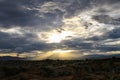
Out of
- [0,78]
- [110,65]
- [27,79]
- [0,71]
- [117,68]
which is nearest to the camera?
[27,79]

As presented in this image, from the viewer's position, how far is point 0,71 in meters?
51.0

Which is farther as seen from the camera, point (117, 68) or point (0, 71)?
point (117, 68)

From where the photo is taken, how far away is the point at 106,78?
149 ft

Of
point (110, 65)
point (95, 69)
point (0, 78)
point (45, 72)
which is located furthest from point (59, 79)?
point (110, 65)

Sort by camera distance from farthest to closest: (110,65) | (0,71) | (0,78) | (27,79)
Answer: (110,65) → (0,71) → (0,78) → (27,79)

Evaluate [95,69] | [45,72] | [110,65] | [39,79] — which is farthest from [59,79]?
[110,65]

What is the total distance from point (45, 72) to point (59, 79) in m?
6.44

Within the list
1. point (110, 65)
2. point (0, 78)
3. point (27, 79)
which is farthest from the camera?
point (110, 65)

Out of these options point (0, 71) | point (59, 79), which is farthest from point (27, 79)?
point (0, 71)

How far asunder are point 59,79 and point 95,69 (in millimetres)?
17242

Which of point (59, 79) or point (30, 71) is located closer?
point (59, 79)

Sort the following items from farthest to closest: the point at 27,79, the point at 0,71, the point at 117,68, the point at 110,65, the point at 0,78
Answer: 1. the point at 110,65
2. the point at 117,68
3. the point at 0,71
4. the point at 0,78
5. the point at 27,79

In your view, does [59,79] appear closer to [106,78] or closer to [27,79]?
[27,79]

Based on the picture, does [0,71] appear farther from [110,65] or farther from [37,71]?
[110,65]
